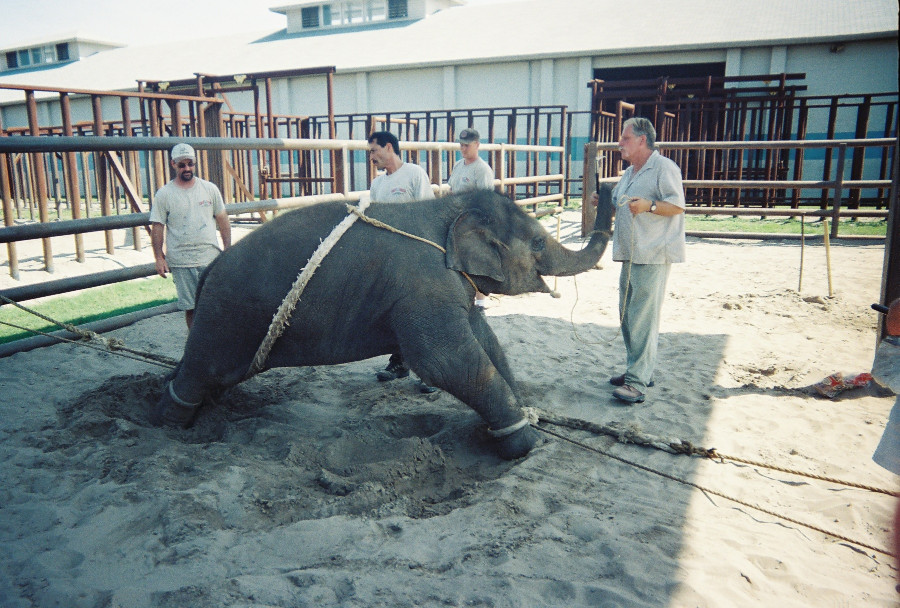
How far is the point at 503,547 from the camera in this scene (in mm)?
2830

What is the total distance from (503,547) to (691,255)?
28.9ft

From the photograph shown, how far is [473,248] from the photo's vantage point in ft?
12.8

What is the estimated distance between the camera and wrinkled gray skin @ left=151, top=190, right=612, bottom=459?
12.0 feet

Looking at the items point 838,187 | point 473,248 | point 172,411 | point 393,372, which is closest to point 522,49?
point 838,187

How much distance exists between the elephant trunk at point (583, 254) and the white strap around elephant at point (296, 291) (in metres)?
1.25

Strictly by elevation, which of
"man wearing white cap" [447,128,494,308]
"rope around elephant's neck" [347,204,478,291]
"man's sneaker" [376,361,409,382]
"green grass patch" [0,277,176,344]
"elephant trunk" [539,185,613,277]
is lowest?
"man's sneaker" [376,361,409,382]

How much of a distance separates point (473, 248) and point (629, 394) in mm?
1612

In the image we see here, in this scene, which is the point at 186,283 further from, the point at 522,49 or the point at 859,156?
the point at 522,49

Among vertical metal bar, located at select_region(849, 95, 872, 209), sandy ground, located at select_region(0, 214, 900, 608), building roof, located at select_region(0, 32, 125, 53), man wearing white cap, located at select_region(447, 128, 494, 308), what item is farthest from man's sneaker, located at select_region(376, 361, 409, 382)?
building roof, located at select_region(0, 32, 125, 53)

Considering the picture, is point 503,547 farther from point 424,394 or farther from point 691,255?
point 691,255

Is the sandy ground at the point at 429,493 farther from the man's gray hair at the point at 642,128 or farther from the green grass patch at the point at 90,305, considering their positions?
the man's gray hair at the point at 642,128

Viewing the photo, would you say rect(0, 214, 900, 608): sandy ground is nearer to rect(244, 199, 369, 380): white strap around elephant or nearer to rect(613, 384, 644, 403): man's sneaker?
rect(613, 384, 644, 403): man's sneaker

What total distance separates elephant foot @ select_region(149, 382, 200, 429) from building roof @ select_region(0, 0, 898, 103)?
63.9ft

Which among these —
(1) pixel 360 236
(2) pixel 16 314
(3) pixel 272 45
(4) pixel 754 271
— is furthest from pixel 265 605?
(3) pixel 272 45
